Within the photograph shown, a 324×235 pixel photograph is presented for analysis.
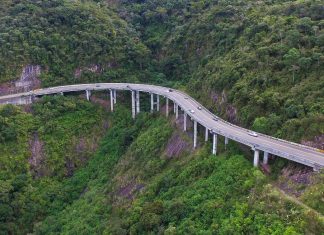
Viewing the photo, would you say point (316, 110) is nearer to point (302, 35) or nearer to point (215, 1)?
point (302, 35)

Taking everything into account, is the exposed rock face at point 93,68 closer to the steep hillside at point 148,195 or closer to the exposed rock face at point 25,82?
the exposed rock face at point 25,82

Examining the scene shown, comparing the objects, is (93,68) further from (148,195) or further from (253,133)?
(253,133)

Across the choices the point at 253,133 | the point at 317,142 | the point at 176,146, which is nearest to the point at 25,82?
the point at 176,146

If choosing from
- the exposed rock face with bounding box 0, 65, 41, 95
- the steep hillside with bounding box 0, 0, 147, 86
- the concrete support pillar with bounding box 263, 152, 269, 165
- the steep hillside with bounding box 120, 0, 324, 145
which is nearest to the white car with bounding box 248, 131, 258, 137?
the steep hillside with bounding box 120, 0, 324, 145

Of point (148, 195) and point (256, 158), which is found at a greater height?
point (256, 158)

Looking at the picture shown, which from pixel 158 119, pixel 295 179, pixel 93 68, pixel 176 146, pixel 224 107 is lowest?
pixel 176 146

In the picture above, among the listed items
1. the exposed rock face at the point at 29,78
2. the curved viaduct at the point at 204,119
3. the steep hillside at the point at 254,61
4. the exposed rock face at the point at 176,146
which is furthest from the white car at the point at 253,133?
the exposed rock face at the point at 29,78
